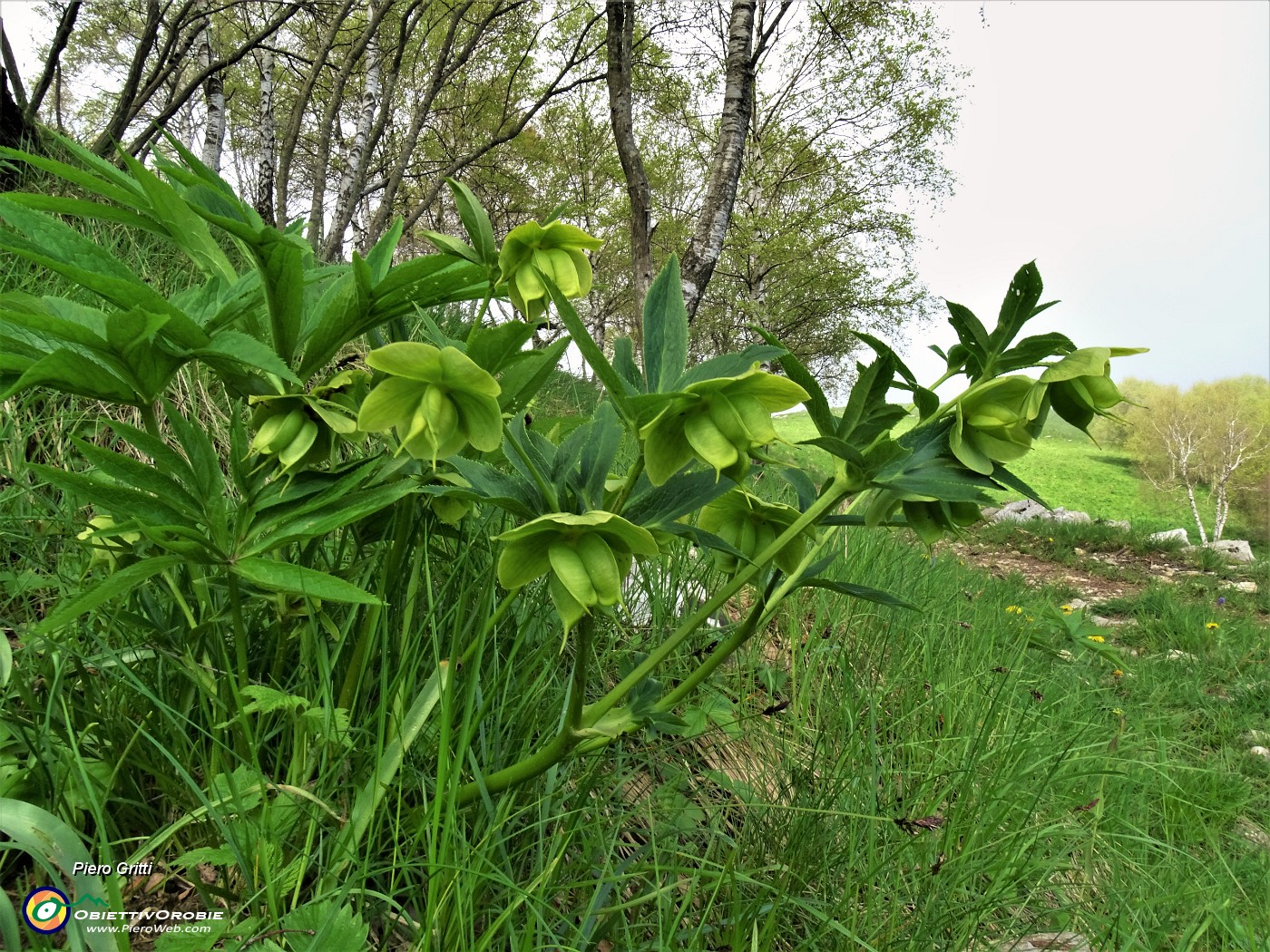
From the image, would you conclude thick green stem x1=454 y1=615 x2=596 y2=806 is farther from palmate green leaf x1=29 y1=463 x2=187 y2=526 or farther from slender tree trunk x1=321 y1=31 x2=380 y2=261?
slender tree trunk x1=321 y1=31 x2=380 y2=261

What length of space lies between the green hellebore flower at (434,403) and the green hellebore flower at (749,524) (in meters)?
0.22

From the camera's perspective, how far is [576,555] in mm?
479

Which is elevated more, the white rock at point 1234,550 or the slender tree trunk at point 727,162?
the slender tree trunk at point 727,162

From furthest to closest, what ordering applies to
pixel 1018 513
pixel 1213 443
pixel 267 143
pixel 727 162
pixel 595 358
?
pixel 1213 443, pixel 1018 513, pixel 267 143, pixel 727 162, pixel 595 358

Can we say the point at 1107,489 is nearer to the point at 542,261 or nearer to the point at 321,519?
the point at 542,261

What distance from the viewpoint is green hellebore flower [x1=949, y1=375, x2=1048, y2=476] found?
489mm

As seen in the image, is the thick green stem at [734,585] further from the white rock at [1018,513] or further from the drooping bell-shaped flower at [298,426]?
the white rock at [1018,513]

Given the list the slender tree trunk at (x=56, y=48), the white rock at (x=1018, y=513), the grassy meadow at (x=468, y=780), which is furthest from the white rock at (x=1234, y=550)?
the slender tree trunk at (x=56, y=48)

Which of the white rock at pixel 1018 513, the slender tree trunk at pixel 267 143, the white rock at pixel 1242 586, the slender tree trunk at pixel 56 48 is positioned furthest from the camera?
the white rock at pixel 1018 513

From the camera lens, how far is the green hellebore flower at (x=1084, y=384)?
49 centimetres

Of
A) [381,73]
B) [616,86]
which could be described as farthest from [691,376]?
[381,73]

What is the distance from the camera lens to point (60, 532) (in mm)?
968

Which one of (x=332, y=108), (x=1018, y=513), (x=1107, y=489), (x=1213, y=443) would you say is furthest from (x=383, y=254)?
(x=1213, y=443)

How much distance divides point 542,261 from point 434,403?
199 millimetres
